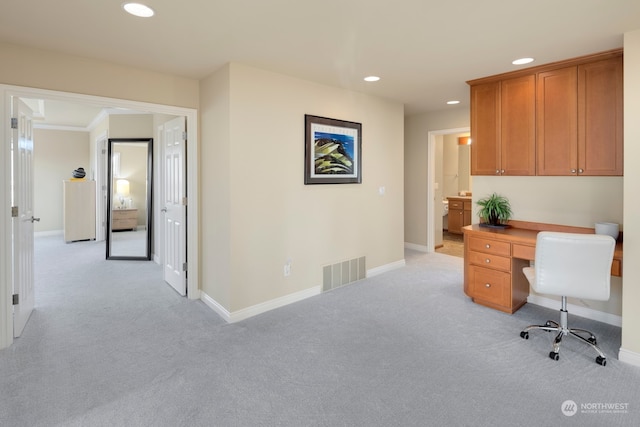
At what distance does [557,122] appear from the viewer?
3.31m

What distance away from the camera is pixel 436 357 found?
2602 mm

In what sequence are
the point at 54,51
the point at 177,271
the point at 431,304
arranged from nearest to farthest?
the point at 54,51, the point at 431,304, the point at 177,271

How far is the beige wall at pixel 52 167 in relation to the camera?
24.8 feet

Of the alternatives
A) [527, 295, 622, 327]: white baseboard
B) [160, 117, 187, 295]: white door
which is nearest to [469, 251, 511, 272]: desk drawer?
[527, 295, 622, 327]: white baseboard

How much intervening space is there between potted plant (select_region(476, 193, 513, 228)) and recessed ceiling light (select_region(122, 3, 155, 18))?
11.7 feet

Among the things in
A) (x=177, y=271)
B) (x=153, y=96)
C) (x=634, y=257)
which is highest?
(x=153, y=96)

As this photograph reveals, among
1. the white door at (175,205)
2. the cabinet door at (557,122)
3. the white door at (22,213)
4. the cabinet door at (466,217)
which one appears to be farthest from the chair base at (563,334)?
the cabinet door at (466,217)

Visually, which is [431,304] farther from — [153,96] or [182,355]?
[153,96]

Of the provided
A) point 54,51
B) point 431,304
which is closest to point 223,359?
point 431,304

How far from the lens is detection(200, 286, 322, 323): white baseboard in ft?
10.9

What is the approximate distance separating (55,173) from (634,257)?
967 cm

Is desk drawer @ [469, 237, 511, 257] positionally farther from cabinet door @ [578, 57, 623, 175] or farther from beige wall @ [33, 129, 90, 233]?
beige wall @ [33, 129, 90, 233]

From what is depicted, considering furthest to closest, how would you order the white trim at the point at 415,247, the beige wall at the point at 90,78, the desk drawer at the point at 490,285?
the white trim at the point at 415,247
the desk drawer at the point at 490,285
the beige wall at the point at 90,78

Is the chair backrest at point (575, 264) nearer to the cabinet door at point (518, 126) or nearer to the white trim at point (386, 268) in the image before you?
→ the cabinet door at point (518, 126)
